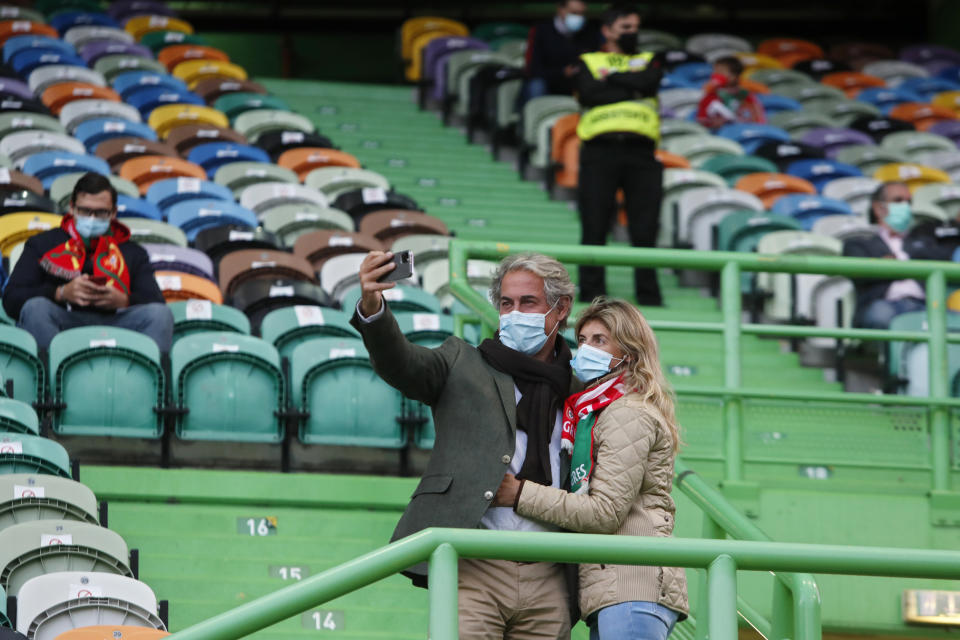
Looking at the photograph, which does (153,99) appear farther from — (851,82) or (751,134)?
(851,82)

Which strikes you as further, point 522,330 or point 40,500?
point 40,500

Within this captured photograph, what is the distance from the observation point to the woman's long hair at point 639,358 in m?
4.18

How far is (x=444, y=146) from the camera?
12.6m

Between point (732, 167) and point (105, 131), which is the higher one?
point (105, 131)

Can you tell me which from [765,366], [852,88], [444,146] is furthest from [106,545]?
[852,88]

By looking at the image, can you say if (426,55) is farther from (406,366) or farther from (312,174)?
(406,366)

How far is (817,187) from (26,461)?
735 cm

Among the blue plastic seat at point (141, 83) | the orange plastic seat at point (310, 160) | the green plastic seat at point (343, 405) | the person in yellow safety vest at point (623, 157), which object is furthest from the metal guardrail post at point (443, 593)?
the blue plastic seat at point (141, 83)

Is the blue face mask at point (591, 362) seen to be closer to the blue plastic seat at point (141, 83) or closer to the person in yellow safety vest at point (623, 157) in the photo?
the person in yellow safety vest at point (623, 157)

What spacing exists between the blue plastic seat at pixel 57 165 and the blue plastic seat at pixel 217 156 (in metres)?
0.93

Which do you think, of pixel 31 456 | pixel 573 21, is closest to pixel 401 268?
pixel 31 456

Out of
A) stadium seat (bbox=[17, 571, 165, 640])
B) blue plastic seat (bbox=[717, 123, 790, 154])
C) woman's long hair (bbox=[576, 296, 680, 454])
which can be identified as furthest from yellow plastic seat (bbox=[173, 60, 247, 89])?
woman's long hair (bbox=[576, 296, 680, 454])

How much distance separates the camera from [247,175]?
1028cm

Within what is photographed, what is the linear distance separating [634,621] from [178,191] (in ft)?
20.9
